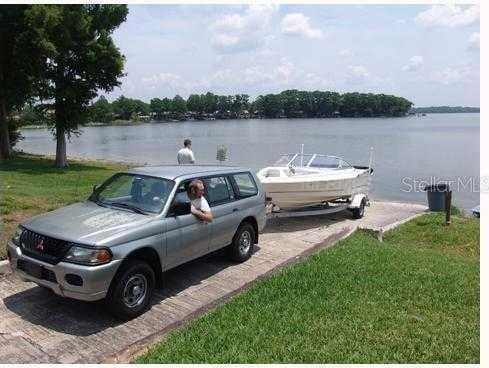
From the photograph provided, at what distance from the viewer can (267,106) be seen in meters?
158

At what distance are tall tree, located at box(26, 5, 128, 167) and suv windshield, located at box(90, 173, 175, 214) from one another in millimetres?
15731

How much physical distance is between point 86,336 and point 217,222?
257cm

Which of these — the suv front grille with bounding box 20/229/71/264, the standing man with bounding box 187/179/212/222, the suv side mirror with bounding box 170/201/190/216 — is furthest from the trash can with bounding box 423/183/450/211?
the suv front grille with bounding box 20/229/71/264

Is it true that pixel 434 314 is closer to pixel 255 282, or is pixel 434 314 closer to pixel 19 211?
pixel 255 282

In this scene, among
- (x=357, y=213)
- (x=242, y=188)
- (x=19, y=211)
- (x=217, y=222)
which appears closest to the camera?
(x=217, y=222)

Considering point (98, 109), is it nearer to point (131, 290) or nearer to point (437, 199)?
point (437, 199)

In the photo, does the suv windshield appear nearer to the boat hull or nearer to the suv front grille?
the suv front grille

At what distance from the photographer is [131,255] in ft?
18.3

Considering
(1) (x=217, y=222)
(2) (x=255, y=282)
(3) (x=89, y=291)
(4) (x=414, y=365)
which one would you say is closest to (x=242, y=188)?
(1) (x=217, y=222)

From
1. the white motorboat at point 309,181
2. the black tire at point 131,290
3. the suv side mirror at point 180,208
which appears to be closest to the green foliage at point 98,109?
the white motorboat at point 309,181

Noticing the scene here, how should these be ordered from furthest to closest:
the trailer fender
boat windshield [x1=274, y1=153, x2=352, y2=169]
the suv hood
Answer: boat windshield [x1=274, y1=153, x2=352, y2=169], the trailer fender, the suv hood

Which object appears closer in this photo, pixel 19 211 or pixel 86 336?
pixel 86 336

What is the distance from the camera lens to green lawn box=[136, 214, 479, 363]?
454 centimetres

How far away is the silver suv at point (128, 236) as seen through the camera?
5230 mm
